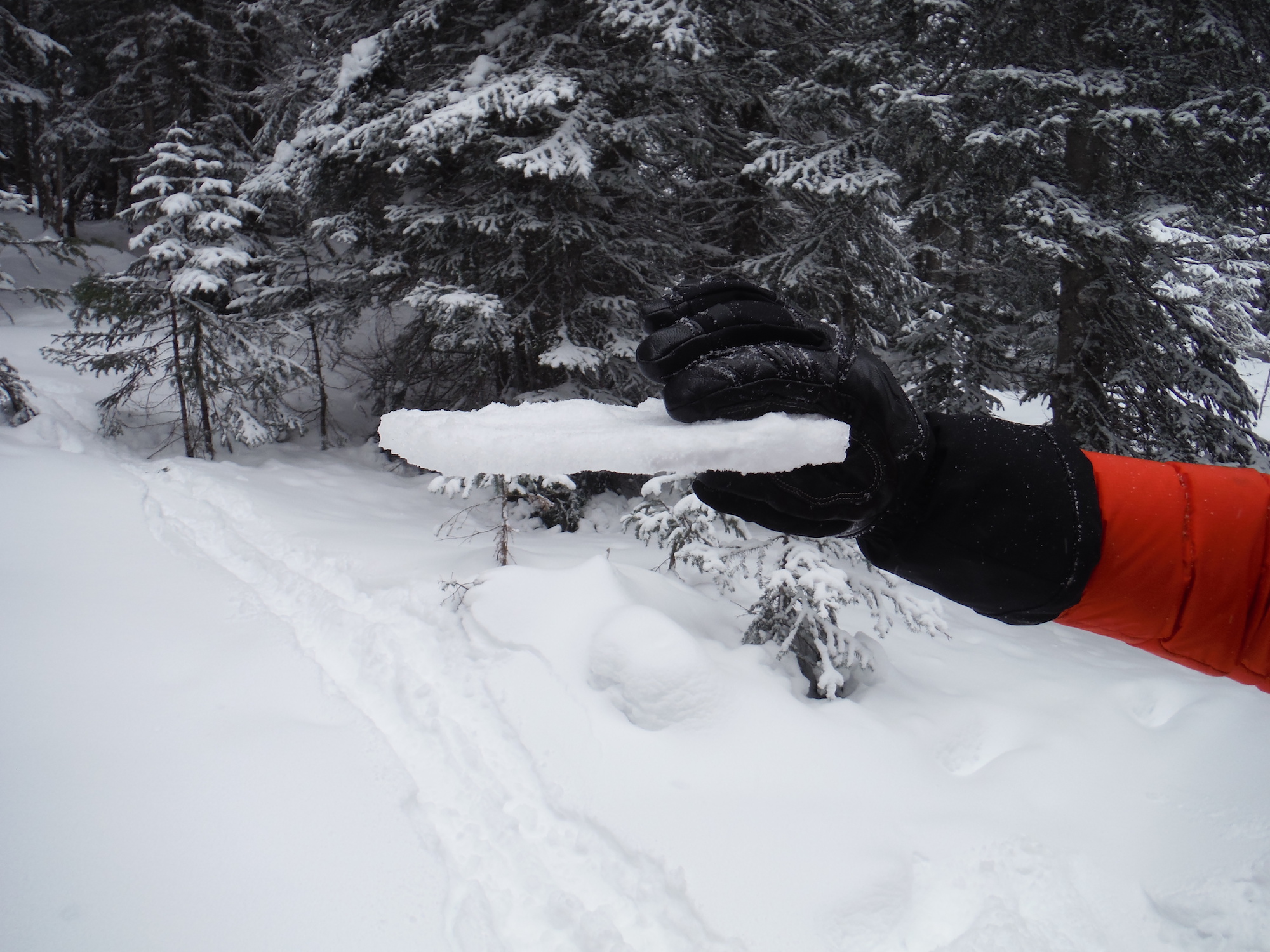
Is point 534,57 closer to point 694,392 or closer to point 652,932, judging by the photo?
point 694,392

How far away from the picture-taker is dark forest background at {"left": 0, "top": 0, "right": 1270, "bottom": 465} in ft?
22.0

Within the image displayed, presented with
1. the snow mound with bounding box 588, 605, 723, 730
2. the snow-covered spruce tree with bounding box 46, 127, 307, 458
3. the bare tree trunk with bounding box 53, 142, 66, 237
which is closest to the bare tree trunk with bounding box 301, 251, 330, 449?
the snow-covered spruce tree with bounding box 46, 127, 307, 458

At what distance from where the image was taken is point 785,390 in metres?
1.46

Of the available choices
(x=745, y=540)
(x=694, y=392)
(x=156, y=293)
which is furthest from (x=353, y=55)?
(x=694, y=392)

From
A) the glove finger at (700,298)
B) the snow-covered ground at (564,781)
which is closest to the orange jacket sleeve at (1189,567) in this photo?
the glove finger at (700,298)

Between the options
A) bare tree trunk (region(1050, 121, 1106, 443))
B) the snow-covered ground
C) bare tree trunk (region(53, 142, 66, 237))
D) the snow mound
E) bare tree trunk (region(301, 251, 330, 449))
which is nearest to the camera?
the snow-covered ground

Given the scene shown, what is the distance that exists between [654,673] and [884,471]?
9.72 ft

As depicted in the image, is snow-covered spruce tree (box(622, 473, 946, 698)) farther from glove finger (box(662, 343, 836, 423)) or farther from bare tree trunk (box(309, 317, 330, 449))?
bare tree trunk (box(309, 317, 330, 449))

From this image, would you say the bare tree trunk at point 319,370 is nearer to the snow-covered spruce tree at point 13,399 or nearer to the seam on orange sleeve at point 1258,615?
the snow-covered spruce tree at point 13,399

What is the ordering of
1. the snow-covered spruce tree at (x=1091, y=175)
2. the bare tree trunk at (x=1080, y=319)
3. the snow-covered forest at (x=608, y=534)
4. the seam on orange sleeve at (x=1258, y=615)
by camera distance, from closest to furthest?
1. the seam on orange sleeve at (x=1258, y=615)
2. the snow-covered forest at (x=608, y=534)
3. the snow-covered spruce tree at (x=1091, y=175)
4. the bare tree trunk at (x=1080, y=319)

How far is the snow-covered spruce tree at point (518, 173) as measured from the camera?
7.21 metres

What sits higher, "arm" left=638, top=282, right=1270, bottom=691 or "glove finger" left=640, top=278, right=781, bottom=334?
"glove finger" left=640, top=278, right=781, bottom=334

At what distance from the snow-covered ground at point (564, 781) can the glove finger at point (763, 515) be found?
224 cm

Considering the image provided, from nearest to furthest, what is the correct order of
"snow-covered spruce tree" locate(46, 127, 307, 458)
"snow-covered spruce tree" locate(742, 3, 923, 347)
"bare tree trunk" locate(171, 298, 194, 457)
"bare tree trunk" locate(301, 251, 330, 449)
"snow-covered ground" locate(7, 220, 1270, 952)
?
"snow-covered ground" locate(7, 220, 1270, 952) < "snow-covered spruce tree" locate(742, 3, 923, 347) < "snow-covered spruce tree" locate(46, 127, 307, 458) < "bare tree trunk" locate(171, 298, 194, 457) < "bare tree trunk" locate(301, 251, 330, 449)
